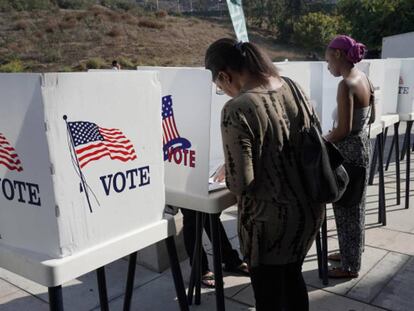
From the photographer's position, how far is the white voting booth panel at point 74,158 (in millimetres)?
1485

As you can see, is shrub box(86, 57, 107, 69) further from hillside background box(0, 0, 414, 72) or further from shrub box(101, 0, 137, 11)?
shrub box(101, 0, 137, 11)

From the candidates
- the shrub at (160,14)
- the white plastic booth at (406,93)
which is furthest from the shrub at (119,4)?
the white plastic booth at (406,93)

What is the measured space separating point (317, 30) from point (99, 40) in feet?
64.6

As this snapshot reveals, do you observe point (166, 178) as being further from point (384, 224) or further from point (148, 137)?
point (384, 224)

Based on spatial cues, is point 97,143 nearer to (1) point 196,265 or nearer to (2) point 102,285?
(2) point 102,285

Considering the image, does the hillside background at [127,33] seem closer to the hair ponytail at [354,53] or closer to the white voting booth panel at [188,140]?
the hair ponytail at [354,53]

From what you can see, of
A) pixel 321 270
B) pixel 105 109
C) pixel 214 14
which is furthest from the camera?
pixel 214 14

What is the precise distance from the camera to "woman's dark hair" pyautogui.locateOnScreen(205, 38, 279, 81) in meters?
1.89

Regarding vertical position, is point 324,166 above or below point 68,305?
above

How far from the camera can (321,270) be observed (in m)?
3.38

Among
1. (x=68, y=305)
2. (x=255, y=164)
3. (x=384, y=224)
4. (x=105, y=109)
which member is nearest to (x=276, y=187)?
(x=255, y=164)

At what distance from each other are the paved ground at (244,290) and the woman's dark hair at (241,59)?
1751 millimetres

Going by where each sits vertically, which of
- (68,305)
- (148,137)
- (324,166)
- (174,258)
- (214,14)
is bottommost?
(68,305)

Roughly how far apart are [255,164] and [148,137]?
0.45 m
